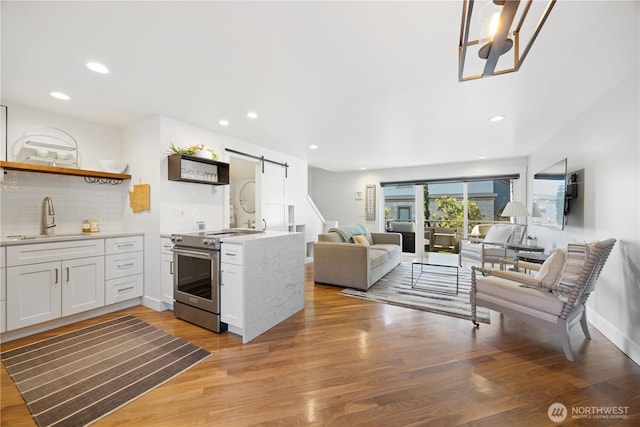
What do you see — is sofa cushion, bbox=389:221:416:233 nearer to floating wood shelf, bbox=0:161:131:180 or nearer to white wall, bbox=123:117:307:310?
white wall, bbox=123:117:307:310

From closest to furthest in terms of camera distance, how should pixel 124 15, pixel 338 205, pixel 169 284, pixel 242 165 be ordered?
pixel 124 15 → pixel 169 284 → pixel 242 165 → pixel 338 205

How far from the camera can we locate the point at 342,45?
1.77 meters

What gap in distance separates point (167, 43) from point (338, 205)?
6.04 m

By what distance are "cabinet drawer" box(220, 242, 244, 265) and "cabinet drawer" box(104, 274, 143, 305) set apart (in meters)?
1.52

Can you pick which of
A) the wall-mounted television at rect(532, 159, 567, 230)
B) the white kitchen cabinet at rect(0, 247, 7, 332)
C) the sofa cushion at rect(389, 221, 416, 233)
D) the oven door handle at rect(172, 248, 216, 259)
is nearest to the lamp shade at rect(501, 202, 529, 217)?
the wall-mounted television at rect(532, 159, 567, 230)

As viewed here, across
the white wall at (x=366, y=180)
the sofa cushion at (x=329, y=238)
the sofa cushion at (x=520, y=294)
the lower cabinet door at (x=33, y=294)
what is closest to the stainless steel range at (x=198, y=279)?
the lower cabinet door at (x=33, y=294)

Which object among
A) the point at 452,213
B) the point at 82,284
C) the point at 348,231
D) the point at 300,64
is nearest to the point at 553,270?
the point at 300,64

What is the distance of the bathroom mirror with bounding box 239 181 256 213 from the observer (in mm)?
5730

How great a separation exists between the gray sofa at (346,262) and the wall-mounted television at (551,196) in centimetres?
235

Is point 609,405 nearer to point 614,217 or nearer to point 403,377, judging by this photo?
point 403,377

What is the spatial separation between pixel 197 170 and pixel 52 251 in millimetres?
1591

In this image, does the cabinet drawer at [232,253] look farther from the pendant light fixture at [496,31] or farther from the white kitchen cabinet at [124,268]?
the pendant light fixture at [496,31]

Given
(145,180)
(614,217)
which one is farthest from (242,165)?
(614,217)

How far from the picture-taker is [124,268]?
9.82 ft
